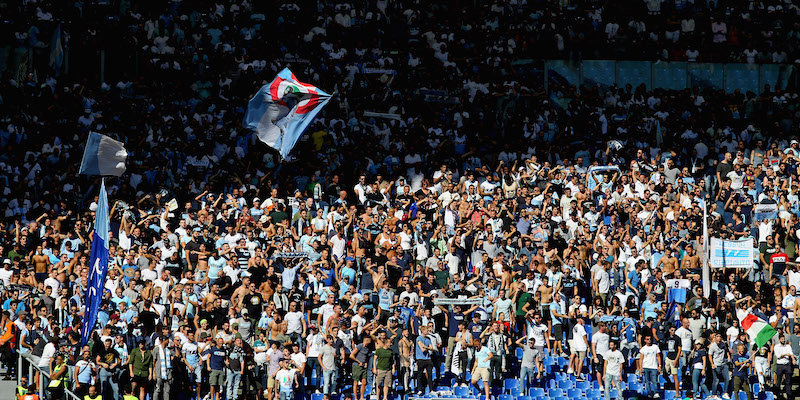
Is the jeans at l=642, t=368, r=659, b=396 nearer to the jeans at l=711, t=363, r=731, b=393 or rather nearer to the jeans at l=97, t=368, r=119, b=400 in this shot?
the jeans at l=711, t=363, r=731, b=393

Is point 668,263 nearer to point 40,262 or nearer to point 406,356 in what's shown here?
point 406,356

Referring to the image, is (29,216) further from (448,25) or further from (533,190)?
(448,25)

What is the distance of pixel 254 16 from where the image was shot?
37125 millimetres

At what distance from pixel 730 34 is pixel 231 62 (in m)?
13.4

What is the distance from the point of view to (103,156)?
83.0ft

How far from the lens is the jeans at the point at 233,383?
75.6 ft

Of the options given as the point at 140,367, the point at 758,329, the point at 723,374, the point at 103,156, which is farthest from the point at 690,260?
the point at 103,156

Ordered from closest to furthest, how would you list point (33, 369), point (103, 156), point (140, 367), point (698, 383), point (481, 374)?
point (140, 367), point (33, 369), point (481, 374), point (698, 383), point (103, 156)

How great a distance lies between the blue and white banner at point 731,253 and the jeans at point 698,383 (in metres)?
2.90

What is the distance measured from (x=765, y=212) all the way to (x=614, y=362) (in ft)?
20.9

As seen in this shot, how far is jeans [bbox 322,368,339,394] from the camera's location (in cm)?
2358

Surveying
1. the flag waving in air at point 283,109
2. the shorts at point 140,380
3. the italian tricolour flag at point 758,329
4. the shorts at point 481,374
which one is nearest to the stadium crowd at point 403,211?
the shorts at point 140,380

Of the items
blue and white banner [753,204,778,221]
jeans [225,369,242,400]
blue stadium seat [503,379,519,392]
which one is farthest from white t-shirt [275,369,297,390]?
blue and white banner [753,204,778,221]

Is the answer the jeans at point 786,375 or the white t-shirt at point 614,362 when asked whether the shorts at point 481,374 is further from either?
the jeans at point 786,375
